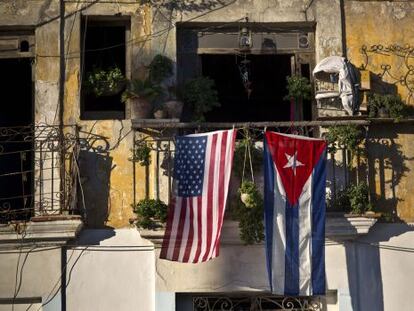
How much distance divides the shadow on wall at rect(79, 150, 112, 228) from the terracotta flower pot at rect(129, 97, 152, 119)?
0.78m

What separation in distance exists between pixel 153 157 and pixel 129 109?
0.97 meters

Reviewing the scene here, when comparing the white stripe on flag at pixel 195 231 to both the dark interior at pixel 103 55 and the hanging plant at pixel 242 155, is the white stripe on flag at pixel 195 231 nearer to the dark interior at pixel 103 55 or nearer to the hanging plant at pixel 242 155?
the hanging plant at pixel 242 155

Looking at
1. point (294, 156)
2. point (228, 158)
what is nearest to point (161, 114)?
point (228, 158)

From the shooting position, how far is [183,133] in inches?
491

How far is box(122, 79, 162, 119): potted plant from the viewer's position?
12180mm

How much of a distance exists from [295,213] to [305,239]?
15.1 inches

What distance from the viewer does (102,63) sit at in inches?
520

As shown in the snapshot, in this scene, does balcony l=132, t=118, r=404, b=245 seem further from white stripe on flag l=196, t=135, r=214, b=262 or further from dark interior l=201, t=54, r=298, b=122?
dark interior l=201, t=54, r=298, b=122

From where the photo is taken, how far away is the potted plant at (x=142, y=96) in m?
12.2

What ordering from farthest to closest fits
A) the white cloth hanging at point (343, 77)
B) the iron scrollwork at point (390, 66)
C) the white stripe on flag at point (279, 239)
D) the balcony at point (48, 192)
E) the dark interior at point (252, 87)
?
the dark interior at point (252, 87) < the iron scrollwork at point (390, 66) < the white cloth hanging at point (343, 77) < the balcony at point (48, 192) < the white stripe on flag at point (279, 239)

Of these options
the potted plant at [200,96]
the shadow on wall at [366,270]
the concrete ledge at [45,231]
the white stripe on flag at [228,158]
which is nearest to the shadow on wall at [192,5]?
the potted plant at [200,96]

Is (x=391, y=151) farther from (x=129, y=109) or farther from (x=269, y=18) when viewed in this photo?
(x=129, y=109)

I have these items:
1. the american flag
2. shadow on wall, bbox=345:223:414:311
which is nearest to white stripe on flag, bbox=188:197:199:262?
the american flag

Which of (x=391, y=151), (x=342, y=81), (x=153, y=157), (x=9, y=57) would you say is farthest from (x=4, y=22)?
(x=391, y=151)
